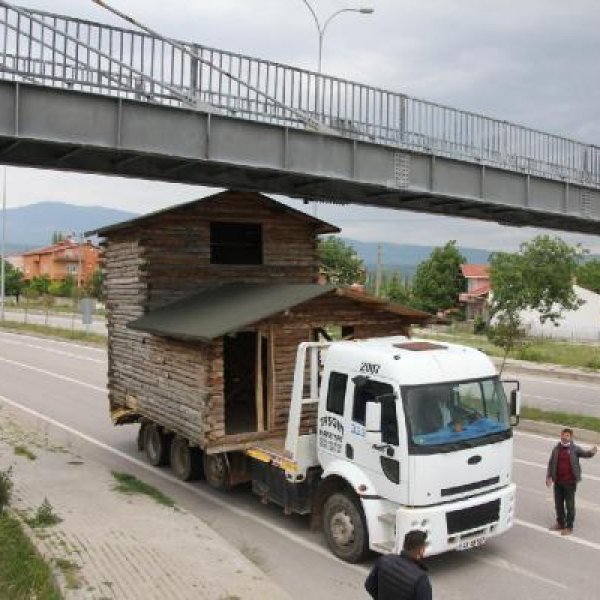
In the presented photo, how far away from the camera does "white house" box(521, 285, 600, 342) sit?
61.6 m

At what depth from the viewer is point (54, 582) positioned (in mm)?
7625

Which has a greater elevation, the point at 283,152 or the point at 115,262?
the point at 283,152

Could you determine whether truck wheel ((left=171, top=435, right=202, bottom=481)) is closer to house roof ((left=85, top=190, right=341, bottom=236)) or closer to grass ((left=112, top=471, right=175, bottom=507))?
grass ((left=112, top=471, right=175, bottom=507))

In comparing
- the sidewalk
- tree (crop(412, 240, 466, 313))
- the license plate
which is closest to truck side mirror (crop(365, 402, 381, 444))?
the license plate

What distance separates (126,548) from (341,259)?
5929 cm

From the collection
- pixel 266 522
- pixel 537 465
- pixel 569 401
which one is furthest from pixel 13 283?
pixel 266 522

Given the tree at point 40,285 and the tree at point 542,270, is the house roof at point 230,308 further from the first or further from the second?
the tree at point 40,285

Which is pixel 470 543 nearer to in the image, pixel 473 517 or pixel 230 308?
pixel 473 517

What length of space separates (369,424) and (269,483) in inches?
107

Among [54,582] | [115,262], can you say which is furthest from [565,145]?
[54,582]

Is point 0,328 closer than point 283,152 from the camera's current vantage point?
No

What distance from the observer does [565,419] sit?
1795cm

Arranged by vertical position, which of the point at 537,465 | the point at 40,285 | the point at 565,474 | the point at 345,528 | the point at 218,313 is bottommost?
the point at 537,465

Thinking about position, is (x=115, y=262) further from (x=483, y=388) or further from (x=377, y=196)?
(x=483, y=388)
